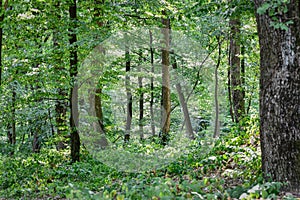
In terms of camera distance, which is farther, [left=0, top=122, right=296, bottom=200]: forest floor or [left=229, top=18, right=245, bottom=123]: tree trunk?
[left=229, top=18, right=245, bottom=123]: tree trunk

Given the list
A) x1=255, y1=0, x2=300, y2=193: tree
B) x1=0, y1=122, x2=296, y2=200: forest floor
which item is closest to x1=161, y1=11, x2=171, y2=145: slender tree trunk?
x1=0, y1=122, x2=296, y2=200: forest floor

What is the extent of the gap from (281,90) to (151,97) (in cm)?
1283

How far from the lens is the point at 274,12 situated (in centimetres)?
407

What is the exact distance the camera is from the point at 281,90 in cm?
417

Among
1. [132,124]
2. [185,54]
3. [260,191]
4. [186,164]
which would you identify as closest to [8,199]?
[186,164]

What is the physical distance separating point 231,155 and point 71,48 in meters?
4.61

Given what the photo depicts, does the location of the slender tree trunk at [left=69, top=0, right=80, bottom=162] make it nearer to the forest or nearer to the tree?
the forest

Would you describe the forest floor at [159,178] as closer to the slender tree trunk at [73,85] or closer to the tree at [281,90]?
the tree at [281,90]

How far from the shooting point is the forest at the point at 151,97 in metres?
4.22

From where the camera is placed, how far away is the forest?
4.22 m

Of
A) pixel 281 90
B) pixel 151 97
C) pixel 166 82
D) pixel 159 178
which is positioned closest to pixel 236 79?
pixel 166 82

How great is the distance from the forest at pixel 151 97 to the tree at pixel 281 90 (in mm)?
12

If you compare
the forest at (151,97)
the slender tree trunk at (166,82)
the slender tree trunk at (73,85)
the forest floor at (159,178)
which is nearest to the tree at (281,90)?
the forest at (151,97)

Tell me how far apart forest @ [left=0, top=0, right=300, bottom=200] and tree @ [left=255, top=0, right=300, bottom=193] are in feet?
0.04
